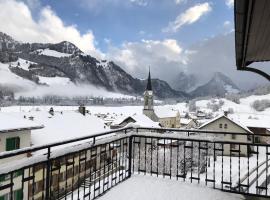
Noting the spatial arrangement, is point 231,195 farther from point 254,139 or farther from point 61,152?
point 61,152

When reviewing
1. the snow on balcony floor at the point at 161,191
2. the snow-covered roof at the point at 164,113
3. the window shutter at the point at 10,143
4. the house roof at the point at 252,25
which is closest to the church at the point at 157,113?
the snow-covered roof at the point at 164,113

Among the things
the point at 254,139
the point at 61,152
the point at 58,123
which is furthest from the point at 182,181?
the point at 58,123

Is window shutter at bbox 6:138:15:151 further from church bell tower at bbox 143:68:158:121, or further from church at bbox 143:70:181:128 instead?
church bell tower at bbox 143:68:158:121

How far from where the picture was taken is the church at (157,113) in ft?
227

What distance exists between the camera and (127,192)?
16.1 feet

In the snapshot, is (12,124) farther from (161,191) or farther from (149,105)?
(149,105)

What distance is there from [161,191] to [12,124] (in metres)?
16.4

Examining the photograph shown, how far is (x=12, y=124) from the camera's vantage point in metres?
18.9

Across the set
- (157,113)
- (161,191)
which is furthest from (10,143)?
(157,113)

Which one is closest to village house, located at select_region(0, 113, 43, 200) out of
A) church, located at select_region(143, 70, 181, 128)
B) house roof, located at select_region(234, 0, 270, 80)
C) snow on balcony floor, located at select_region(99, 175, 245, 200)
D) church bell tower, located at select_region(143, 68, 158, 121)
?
snow on balcony floor, located at select_region(99, 175, 245, 200)

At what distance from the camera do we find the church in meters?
69.2

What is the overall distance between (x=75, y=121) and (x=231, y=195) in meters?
25.6

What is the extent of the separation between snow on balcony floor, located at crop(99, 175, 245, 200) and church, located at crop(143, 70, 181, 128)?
62103mm

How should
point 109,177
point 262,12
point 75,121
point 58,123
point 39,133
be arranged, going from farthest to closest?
1. point 75,121
2. point 58,123
3. point 39,133
4. point 109,177
5. point 262,12
